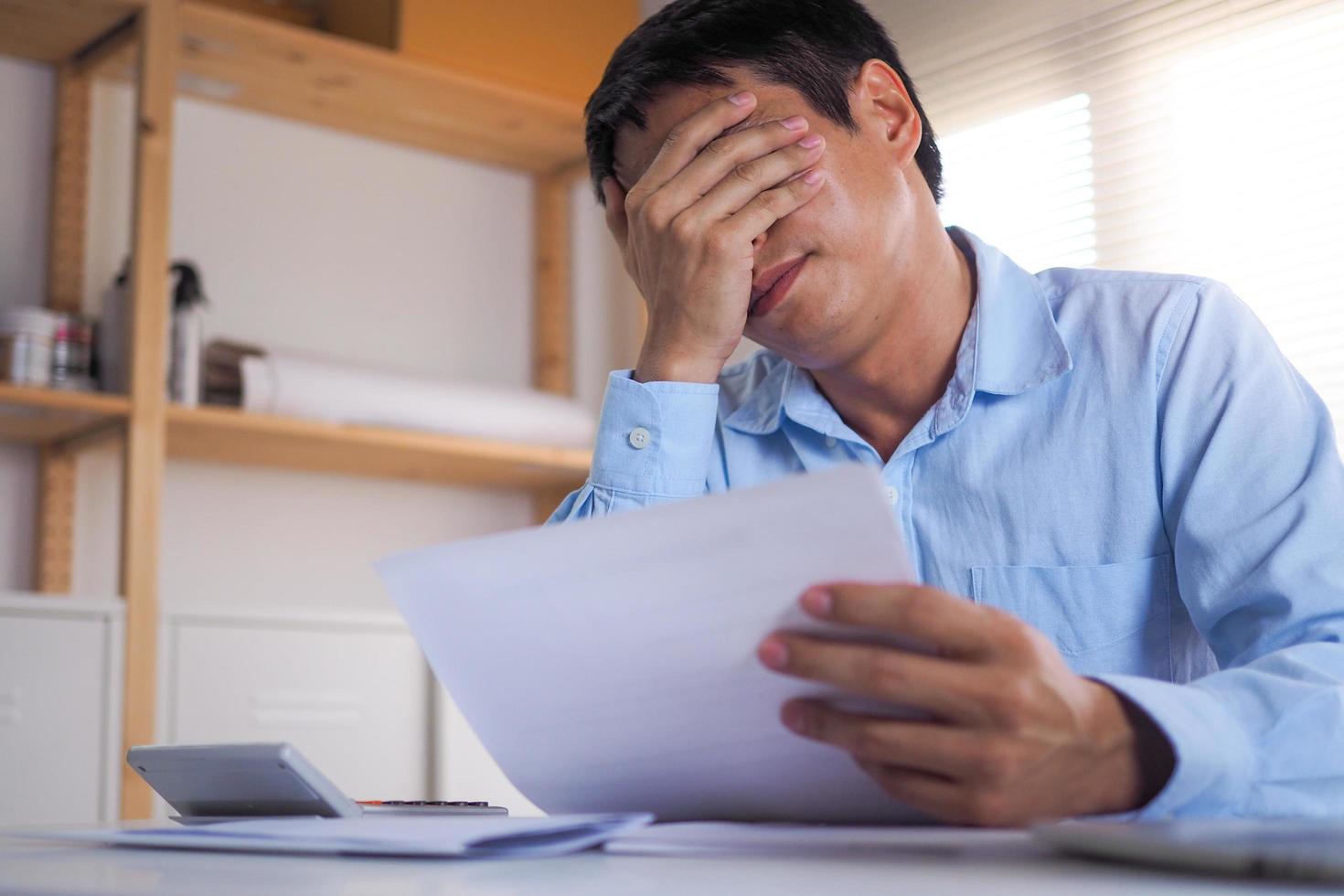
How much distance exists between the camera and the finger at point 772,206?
1.20 m

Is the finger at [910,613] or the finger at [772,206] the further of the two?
the finger at [772,206]

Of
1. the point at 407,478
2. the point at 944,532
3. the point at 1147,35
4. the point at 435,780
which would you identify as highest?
the point at 1147,35

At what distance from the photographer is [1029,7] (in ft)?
7.82

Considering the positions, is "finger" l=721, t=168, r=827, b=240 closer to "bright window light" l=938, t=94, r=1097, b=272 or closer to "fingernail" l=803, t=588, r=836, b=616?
"fingernail" l=803, t=588, r=836, b=616

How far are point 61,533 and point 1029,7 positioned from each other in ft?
6.29

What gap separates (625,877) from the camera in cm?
47

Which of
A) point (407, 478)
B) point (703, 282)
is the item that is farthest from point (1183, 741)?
point (407, 478)

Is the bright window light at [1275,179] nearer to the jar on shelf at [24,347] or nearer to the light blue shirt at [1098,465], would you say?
the light blue shirt at [1098,465]

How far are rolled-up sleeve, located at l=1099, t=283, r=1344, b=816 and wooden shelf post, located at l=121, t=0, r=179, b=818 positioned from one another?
61.5 inches

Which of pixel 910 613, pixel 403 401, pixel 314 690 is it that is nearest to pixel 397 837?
pixel 910 613

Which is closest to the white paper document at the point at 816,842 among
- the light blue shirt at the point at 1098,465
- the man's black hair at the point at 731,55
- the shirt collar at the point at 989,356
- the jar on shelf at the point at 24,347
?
the light blue shirt at the point at 1098,465

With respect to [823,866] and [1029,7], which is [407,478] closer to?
[1029,7]

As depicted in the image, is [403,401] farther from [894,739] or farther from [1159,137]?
[894,739]

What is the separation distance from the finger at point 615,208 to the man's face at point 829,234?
8cm
